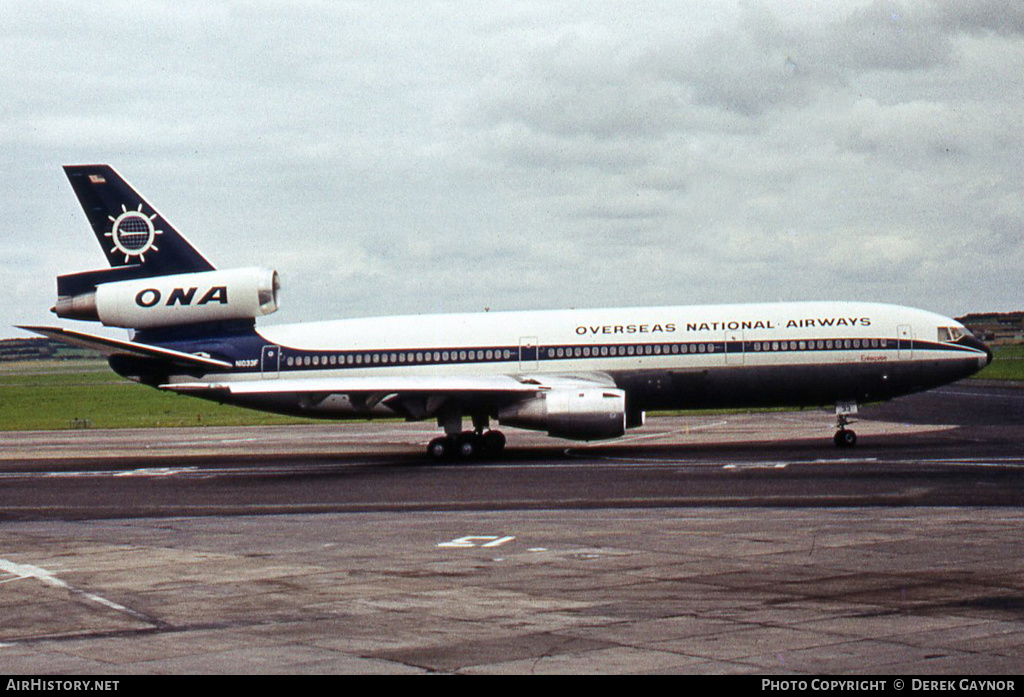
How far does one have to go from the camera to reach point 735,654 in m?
10.2

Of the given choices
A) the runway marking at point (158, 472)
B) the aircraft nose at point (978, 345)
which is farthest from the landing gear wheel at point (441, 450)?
the aircraft nose at point (978, 345)

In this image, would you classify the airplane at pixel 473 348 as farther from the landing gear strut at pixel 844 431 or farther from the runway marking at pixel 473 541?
the runway marking at pixel 473 541

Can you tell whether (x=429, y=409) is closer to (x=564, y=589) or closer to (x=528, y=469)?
(x=528, y=469)

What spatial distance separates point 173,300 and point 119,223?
296cm

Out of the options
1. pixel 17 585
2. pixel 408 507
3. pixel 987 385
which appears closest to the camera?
pixel 17 585

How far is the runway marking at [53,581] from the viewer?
515 inches

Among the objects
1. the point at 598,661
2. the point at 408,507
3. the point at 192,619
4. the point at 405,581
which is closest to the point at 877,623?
the point at 598,661

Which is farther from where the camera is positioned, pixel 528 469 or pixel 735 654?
pixel 528 469

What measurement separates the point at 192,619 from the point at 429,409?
22.2m

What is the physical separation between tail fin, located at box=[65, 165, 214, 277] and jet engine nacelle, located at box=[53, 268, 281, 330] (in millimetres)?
574

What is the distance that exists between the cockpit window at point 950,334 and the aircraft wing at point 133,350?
21.6 metres

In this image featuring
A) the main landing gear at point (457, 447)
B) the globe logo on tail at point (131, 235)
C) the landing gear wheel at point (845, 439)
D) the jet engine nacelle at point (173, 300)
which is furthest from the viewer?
the globe logo on tail at point (131, 235)

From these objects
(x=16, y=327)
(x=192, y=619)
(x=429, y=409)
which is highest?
(x=16, y=327)

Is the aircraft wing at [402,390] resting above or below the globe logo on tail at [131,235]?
below
